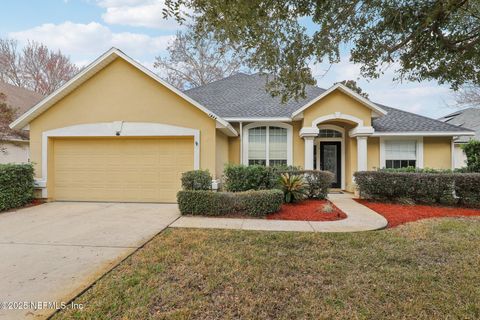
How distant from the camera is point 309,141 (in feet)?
37.6

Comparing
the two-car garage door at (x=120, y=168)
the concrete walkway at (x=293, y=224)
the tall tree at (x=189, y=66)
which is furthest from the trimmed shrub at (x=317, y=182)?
the tall tree at (x=189, y=66)

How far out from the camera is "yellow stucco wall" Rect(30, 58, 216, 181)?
9.80 metres

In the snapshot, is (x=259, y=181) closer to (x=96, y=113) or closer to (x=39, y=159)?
(x=96, y=113)

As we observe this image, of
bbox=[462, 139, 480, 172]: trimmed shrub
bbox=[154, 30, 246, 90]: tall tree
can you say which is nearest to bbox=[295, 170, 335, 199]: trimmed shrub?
bbox=[462, 139, 480, 172]: trimmed shrub

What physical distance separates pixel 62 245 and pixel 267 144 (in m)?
8.67

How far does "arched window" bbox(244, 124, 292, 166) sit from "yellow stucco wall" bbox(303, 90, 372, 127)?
46.5 inches

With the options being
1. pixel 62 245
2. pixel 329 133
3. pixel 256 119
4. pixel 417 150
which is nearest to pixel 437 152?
pixel 417 150

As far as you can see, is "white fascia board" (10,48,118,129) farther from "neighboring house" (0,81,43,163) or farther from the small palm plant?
the small palm plant

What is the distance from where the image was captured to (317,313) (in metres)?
3.09

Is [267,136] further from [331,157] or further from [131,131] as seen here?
[131,131]

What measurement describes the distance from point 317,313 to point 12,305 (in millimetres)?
3603

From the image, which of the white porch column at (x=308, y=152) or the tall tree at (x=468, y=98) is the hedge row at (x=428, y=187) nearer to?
the white porch column at (x=308, y=152)

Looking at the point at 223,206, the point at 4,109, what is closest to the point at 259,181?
the point at 223,206

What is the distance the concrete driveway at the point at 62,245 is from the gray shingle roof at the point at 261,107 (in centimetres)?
570
